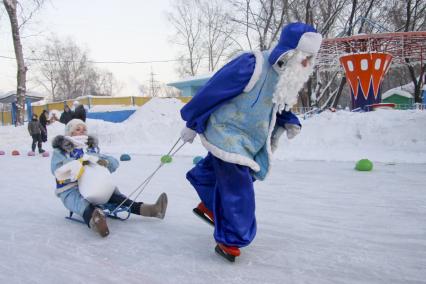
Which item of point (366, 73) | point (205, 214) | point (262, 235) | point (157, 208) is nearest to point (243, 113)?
point (205, 214)

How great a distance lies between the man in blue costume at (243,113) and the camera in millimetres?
2256

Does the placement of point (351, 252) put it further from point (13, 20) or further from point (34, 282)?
point (13, 20)

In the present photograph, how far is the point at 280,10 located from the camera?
21781 mm

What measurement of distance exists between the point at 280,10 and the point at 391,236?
69.0ft

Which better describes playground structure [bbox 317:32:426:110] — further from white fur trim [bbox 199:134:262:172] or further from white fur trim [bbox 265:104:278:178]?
white fur trim [bbox 199:134:262:172]

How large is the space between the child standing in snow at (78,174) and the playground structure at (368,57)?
12276 mm

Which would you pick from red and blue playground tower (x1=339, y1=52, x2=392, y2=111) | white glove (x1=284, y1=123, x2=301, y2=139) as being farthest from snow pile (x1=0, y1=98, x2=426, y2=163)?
red and blue playground tower (x1=339, y1=52, x2=392, y2=111)

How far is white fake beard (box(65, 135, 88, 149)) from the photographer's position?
10.1 feet

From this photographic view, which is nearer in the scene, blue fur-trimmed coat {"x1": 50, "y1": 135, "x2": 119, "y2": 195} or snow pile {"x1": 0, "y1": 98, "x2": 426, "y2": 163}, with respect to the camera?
blue fur-trimmed coat {"x1": 50, "y1": 135, "x2": 119, "y2": 195}

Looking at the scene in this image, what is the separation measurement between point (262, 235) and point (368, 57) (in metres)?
13.6

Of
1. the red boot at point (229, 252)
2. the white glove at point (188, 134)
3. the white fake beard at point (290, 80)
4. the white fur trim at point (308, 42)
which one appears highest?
the white fur trim at point (308, 42)

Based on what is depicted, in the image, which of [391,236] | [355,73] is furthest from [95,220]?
[355,73]

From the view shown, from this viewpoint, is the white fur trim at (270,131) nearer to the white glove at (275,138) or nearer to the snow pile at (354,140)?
the white glove at (275,138)

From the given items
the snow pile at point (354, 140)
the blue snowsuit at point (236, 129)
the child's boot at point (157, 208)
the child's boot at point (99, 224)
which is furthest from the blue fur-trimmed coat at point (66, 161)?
the snow pile at point (354, 140)
